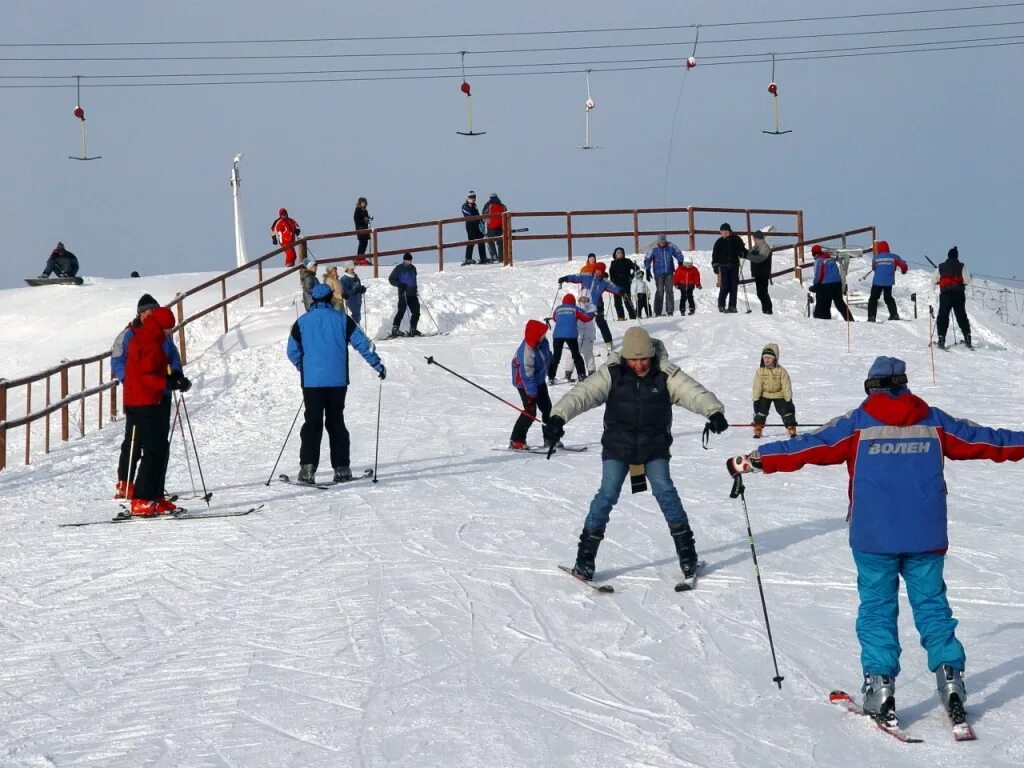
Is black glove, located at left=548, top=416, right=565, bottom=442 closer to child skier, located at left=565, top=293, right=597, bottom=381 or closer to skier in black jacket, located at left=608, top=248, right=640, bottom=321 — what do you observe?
child skier, located at left=565, top=293, right=597, bottom=381

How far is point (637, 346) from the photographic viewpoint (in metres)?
7.33

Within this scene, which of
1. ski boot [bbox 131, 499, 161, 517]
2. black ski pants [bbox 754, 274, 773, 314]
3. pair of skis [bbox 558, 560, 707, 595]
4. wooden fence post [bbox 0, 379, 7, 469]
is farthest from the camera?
black ski pants [bbox 754, 274, 773, 314]

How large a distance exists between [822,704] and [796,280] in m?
25.0

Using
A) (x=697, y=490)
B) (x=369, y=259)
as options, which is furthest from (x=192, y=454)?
(x=369, y=259)

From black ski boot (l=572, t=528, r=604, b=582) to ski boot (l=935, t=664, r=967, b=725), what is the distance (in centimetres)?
277

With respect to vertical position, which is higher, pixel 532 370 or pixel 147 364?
pixel 147 364

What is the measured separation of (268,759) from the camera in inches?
201

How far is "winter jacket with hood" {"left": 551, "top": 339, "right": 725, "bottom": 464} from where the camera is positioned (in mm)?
7422

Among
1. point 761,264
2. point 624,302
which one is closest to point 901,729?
point 761,264

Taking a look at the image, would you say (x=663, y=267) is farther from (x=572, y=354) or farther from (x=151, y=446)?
(x=151, y=446)

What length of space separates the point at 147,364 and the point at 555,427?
4140mm

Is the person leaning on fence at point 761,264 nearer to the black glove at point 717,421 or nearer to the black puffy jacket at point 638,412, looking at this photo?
the black puffy jacket at point 638,412

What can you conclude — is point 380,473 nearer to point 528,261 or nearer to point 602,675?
point 602,675

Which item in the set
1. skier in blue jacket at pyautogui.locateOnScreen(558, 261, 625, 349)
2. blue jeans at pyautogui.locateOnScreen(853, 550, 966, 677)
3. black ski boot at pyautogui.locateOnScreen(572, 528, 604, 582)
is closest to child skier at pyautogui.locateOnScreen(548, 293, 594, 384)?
skier in blue jacket at pyautogui.locateOnScreen(558, 261, 625, 349)
